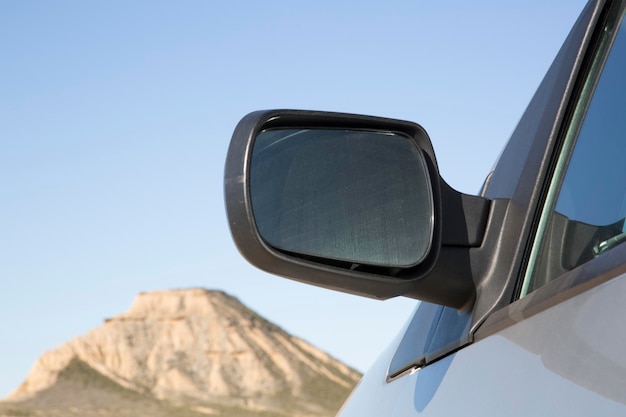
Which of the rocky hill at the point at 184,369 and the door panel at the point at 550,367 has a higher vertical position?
the door panel at the point at 550,367

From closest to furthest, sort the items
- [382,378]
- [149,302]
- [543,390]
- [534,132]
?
[543,390] → [534,132] → [382,378] → [149,302]

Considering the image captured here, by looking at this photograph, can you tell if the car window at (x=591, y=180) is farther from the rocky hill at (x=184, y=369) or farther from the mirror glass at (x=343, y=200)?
the rocky hill at (x=184, y=369)

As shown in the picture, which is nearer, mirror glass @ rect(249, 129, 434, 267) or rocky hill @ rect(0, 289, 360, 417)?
mirror glass @ rect(249, 129, 434, 267)

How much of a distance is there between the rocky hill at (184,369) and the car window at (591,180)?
6676 centimetres

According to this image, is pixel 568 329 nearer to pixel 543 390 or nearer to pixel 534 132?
pixel 543 390

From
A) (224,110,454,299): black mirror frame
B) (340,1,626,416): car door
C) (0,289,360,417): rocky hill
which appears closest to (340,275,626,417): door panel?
(340,1,626,416): car door

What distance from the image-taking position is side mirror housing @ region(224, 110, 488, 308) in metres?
1.11

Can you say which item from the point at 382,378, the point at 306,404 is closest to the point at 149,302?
the point at 306,404

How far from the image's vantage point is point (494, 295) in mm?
1217

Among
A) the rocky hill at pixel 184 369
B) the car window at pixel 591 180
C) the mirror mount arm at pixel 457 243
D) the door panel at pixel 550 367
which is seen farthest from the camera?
the rocky hill at pixel 184 369

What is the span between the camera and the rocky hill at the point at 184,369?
7056 centimetres

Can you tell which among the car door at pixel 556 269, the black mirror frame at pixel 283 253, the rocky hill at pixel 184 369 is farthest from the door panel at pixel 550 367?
the rocky hill at pixel 184 369

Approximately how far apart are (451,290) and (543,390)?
0.38 metres

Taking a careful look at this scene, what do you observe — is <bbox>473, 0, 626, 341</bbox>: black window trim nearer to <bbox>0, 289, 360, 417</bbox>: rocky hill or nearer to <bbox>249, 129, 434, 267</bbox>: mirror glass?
<bbox>249, 129, 434, 267</bbox>: mirror glass
